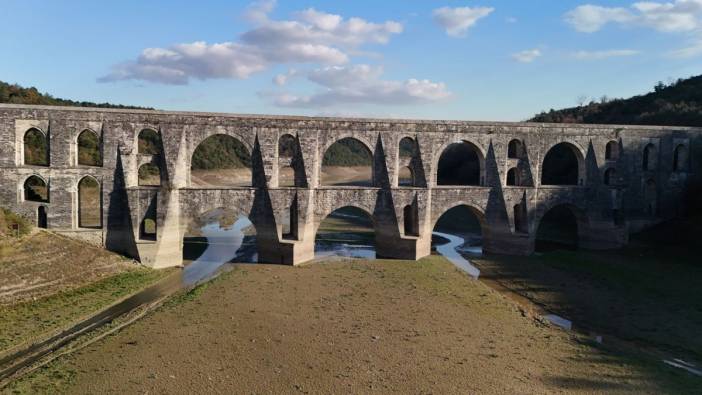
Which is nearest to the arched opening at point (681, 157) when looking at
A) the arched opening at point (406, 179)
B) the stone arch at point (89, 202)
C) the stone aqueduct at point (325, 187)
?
the stone aqueduct at point (325, 187)

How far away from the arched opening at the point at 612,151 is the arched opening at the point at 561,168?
11.7 m

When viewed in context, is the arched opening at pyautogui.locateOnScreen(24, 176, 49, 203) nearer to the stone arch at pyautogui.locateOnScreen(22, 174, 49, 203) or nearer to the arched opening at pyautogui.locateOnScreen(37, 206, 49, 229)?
the stone arch at pyautogui.locateOnScreen(22, 174, 49, 203)

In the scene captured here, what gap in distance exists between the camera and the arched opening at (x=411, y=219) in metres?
29.5

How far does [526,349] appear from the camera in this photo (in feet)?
50.8

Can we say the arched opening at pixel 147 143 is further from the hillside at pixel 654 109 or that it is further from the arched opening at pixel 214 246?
the hillside at pixel 654 109

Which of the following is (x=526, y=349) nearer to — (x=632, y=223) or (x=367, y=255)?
(x=367, y=255)

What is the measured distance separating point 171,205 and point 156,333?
439 inches

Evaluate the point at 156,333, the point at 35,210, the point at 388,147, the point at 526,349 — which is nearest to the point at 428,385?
the point at 526,349

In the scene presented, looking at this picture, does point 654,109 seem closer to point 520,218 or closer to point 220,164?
point 520,218

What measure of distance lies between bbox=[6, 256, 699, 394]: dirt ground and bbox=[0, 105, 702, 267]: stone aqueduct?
22.3 ft

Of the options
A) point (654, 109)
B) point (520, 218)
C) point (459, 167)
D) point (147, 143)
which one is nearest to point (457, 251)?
point (520, 218)

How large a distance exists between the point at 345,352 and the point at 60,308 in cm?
1237

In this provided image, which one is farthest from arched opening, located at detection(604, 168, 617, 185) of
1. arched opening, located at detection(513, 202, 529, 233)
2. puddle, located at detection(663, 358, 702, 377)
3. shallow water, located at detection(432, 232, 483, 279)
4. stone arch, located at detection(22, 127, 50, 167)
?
stone arch, located at detection(22, 127, 50, 167)

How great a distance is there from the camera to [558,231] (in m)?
39.9
